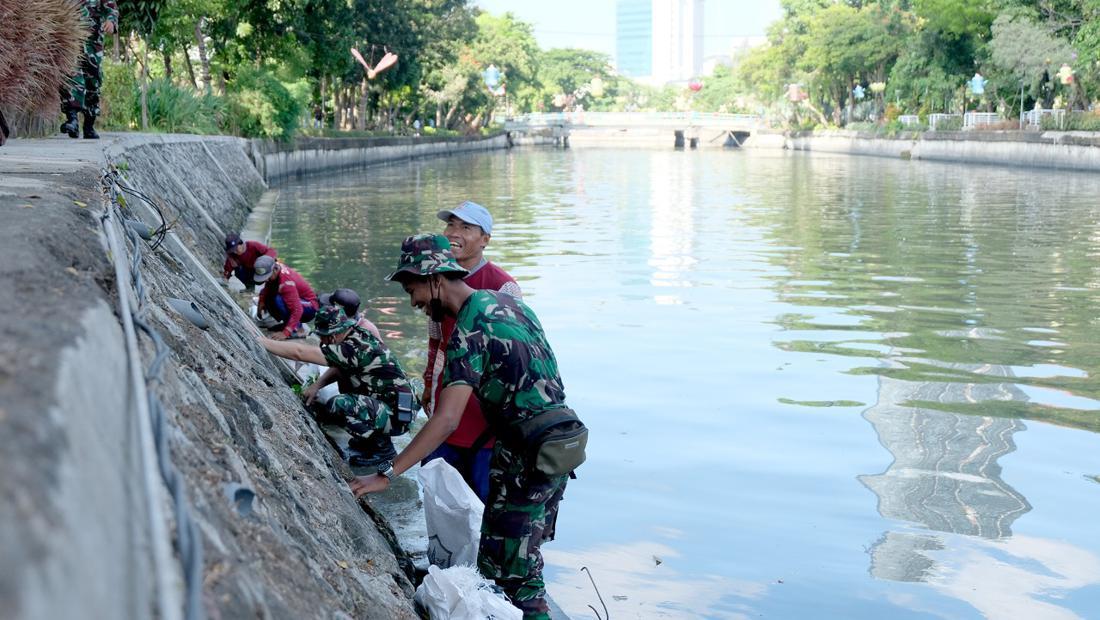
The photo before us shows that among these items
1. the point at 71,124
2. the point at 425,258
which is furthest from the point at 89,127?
the point at 425,258

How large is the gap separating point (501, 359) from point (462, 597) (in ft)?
2.79

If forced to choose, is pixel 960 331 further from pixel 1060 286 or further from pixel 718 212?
pixel 718 212

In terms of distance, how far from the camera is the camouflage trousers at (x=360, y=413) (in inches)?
262

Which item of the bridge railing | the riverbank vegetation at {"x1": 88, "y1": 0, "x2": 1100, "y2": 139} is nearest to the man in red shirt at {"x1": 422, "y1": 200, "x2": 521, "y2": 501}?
the riverbank vegetation at {"x1": 88, "y1": 0, "x2": 1100, "y2": 139}

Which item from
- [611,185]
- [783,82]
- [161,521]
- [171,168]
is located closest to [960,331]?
[171,168]

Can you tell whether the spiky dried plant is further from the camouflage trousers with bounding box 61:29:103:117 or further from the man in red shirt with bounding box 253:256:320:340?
the man in red shirt with bounding box 253:256:320:340

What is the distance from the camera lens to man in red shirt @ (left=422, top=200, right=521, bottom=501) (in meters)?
5.28

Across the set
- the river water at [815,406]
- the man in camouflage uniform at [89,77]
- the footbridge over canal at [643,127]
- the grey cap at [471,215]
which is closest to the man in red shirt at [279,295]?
the river water at [815,406]

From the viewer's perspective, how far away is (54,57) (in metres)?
12.2

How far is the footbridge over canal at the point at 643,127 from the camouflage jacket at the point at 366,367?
105 meters

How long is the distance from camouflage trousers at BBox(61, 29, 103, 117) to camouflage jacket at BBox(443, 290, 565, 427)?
32.1ft

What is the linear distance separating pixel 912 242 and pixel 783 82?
3492 inches

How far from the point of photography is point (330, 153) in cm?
4341

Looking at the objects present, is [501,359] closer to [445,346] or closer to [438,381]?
[445,346]
